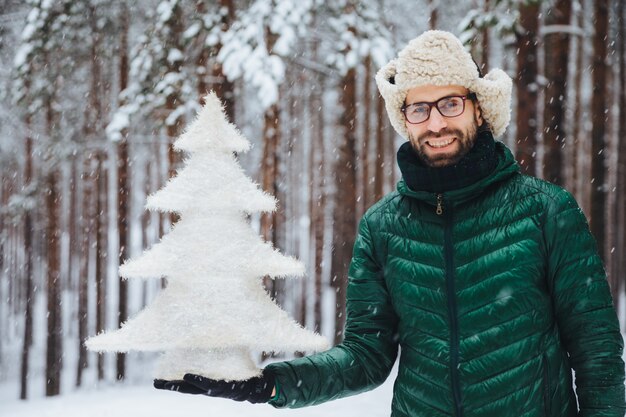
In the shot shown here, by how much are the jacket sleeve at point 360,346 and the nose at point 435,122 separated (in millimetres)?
559

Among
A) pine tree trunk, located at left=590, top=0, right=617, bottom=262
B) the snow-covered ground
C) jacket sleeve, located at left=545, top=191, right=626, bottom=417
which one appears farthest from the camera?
pine tree trunk, located at left=590, top=0, right=617, bottom=262

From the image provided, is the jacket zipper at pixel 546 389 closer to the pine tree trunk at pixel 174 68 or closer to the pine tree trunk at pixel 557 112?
the pine tree trunk at pixel 557 112

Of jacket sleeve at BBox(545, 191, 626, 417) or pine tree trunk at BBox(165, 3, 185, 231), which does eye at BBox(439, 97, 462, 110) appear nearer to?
jacket sleeve at BBox(545, 191, 626, 417)

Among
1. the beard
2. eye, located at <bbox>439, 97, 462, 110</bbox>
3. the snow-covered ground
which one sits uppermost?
eye, located at <bbox>439, 97, 462, 110</bbox>

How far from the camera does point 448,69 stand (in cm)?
260

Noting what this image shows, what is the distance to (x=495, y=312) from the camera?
2406 millimetres

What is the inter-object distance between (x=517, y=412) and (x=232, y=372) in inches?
45.8

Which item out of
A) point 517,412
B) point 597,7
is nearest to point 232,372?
point 517,412

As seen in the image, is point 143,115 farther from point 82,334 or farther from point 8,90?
point 82,334

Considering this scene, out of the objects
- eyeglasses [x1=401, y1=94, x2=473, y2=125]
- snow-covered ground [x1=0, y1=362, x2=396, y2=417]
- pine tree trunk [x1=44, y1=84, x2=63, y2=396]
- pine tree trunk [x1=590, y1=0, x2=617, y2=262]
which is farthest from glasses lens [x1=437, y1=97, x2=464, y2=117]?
pine tree trunk [x1=44, y1=84, x2=63, y2=396]

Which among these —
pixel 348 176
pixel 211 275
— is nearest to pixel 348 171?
pixel 348 176

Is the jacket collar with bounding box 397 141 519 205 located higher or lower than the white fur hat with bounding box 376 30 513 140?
lower

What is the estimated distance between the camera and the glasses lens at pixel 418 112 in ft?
8.61

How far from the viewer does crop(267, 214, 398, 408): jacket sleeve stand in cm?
264
